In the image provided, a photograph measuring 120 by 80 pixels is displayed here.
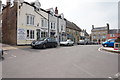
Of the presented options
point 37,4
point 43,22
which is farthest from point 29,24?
point 37,4

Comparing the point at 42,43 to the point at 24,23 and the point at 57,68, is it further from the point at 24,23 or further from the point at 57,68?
the point at 57,68

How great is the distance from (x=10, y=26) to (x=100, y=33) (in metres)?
63.3

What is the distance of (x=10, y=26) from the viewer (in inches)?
733

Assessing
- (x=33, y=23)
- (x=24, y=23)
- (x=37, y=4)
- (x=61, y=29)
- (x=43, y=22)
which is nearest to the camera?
(x=24, y=23)

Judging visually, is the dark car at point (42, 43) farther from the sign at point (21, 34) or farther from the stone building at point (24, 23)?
the stone building at point (24, 23)

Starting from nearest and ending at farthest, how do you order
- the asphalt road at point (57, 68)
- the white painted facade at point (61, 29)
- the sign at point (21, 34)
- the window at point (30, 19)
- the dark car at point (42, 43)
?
the asphalt road at point (57, 68)
the dark car at point (42, 43)
the sign at point (21, 34)
the window at point (30, 19)
the white painted facade at point (61, 29)

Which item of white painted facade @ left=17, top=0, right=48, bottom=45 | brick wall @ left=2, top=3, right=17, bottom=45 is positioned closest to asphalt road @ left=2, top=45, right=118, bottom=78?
white painted facade @ left=17, top=0, right=48, bottom=45

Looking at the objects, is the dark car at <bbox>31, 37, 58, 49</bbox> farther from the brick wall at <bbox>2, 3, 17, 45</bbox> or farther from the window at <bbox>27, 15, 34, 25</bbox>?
the window at <bbox>27, 15, 34, 25</bbox>

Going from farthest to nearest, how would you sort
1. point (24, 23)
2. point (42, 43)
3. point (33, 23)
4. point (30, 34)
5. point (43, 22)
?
point (43, 22) → point (33, 23) → point (30, 34) → point (24, 23) → point (42, 43)

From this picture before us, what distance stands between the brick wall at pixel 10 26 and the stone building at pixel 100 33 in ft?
191

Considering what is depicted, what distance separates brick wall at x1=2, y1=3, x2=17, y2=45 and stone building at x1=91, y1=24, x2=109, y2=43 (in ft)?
191

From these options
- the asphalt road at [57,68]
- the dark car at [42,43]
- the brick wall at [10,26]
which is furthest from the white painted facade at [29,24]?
the asphalt road at [57,68]

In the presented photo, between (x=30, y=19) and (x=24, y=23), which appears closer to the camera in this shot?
(x=24, y=23)

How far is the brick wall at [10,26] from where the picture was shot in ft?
56.7
